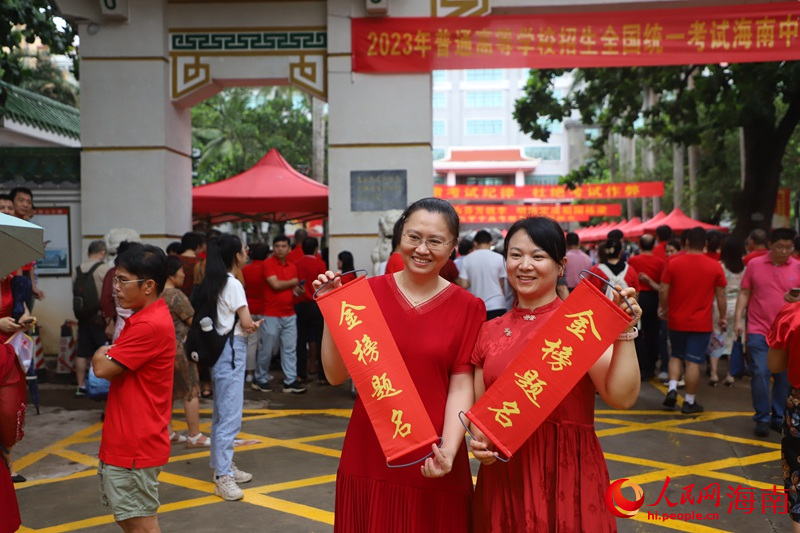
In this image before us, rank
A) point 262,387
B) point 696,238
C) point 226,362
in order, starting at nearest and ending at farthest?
point 226,362, point 696,238, point 262,387

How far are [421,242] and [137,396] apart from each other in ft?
4.82

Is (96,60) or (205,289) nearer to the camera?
(205,289)

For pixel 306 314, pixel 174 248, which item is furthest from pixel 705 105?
pixel 174 248

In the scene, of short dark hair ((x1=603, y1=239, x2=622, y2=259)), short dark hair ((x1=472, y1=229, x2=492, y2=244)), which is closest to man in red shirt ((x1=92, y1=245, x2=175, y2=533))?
short dark hair ((x1=472, y1=229, x2=492, y2=244))

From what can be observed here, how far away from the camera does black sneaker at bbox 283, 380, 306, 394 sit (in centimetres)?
793

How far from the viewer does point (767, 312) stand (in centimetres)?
607

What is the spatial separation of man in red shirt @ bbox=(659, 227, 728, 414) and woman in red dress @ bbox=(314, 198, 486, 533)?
4683mm

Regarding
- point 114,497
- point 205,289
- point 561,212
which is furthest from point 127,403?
point 561,212

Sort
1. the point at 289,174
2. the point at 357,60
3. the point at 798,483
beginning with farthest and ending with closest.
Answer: the point at 289,174
the point at 357,60
the point at 798,483

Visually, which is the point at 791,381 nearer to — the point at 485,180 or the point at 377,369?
the point at 377,369

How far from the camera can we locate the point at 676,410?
703 centimetres

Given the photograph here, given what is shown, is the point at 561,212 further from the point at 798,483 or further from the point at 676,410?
the point at 798,483

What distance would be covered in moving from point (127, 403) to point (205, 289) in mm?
1654

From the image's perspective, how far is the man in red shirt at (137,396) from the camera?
3.05 metres
